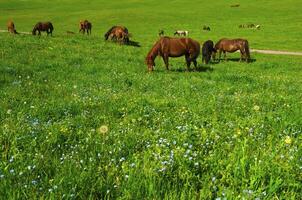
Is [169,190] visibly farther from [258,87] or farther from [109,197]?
[258,87]

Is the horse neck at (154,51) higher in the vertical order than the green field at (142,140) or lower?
higher

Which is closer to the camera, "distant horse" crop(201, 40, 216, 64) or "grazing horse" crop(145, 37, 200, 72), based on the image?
"grazing horse" crop(145, 37, 200, 72)

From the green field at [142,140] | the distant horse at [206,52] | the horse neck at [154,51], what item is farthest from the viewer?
the distant horse at [206,52]

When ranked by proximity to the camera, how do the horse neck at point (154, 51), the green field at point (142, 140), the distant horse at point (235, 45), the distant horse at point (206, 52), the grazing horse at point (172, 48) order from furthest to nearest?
the distant horse at point (235, 45) < the distant horse at point (206, 52) < the grazing horse at point (172, 48) < the horse neck at point (154, 51) < the green field at point (142, 140)

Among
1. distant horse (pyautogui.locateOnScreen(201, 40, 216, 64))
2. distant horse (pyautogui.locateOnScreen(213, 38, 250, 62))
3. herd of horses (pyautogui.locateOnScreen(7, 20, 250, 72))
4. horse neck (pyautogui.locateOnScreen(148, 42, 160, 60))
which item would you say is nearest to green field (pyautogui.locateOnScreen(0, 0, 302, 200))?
horse neck (pyautogui.locateOnScreen(148, 42, 160, 60))

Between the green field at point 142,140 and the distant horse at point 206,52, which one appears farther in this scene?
the distant horse at point 206,52

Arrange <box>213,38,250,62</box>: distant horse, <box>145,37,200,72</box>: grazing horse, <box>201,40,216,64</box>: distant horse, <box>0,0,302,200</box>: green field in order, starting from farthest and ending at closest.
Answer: <box>213,38,250,62</box>: distant horse < <box>201,40,216,64</box>: distant horse < <box>145,37,200,72</box>: grazing horse < <box>0,0,302,200</box>: green field

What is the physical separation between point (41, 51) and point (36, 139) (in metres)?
22.9

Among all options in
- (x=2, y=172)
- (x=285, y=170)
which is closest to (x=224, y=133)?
(x=285, y=170)

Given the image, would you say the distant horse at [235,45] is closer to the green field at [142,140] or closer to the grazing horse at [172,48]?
the grazing horse at [172,48]

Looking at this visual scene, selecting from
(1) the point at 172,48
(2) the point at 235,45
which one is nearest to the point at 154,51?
(1) the point at 172,48

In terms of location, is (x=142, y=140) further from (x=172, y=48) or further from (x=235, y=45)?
(x=235, y=45)

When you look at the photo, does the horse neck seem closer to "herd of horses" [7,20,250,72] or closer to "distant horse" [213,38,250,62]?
"herd of horses" [7,20,250,72]

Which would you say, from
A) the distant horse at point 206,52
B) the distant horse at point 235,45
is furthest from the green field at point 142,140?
the distant horse at point 235,45
